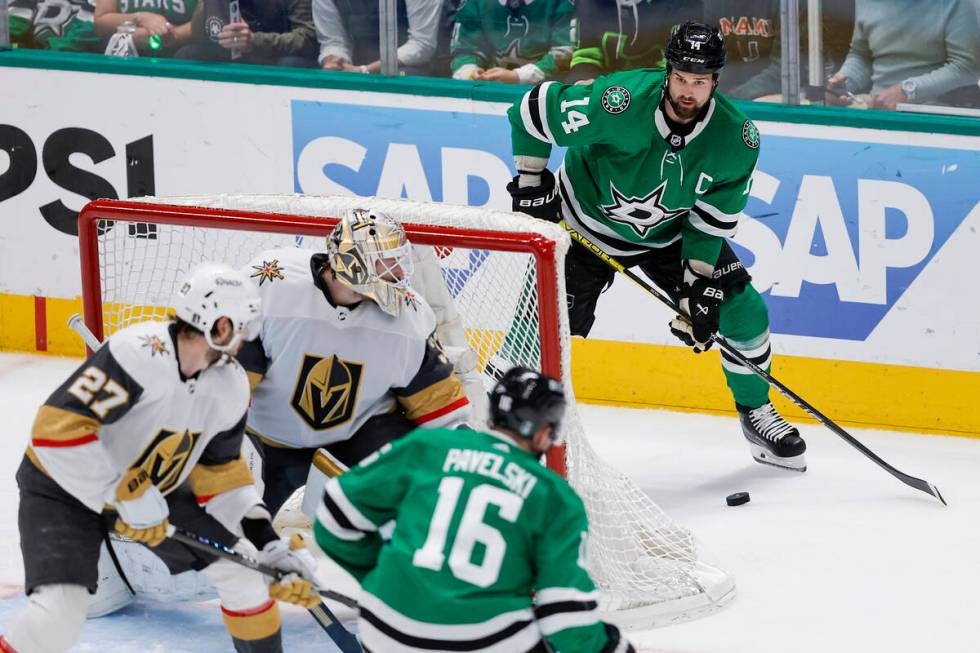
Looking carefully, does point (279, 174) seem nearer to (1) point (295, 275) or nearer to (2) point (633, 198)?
(2) point (633, 198)

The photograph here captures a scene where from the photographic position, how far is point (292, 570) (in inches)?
129

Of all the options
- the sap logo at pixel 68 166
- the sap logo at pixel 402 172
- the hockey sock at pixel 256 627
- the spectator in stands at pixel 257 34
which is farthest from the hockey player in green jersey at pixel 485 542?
the sap logo at pixel 68 166

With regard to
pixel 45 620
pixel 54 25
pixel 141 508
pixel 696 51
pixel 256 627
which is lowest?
pixel 256 627

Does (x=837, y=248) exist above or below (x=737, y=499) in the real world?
above

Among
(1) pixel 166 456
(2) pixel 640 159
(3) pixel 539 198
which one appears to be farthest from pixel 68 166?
(1) pixel 166 456

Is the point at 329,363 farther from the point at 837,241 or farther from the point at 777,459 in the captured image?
the point at 837,241

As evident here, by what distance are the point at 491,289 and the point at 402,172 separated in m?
1.39

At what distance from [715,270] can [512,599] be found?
2.20 meters

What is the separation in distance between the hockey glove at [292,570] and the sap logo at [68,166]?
2.64m

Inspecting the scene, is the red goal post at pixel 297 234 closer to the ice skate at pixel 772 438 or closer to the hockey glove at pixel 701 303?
the hockey glove at pixel 701 303

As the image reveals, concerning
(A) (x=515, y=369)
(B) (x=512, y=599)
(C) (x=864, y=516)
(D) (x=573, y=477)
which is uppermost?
(A) (x=515, y=369)

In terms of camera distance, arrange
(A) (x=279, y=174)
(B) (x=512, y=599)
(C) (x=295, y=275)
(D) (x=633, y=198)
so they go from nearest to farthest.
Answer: (B) (x=512, y=599) → (C) (x=295, y=275) → (D) (x=633, y=198) → (A) (x=279, y=174)

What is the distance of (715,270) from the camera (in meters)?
4.61

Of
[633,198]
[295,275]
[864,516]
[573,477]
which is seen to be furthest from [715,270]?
[295,275]
